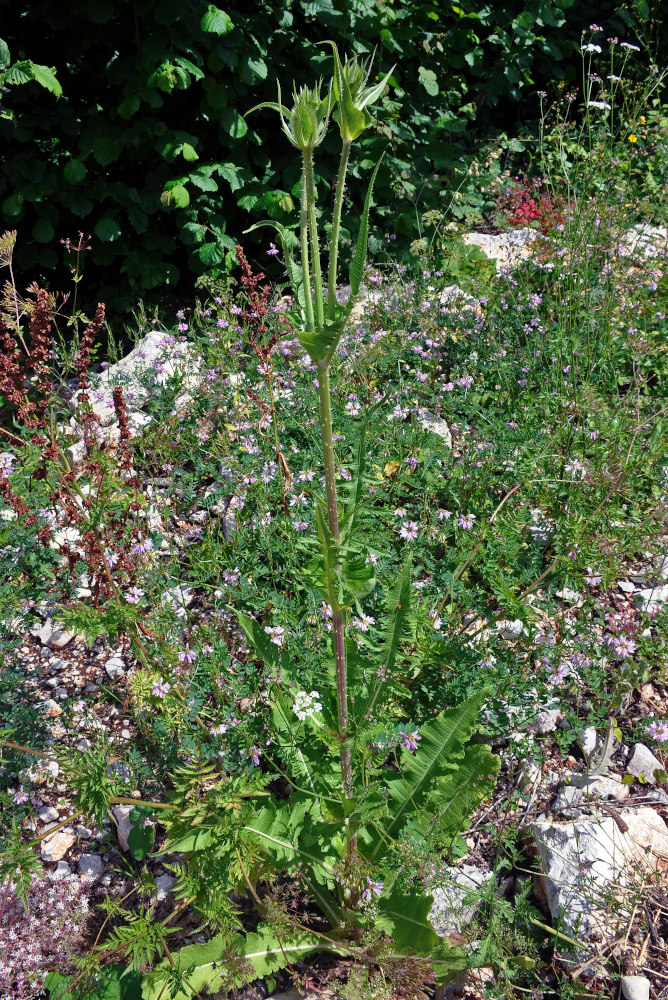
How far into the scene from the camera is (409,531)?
2754 mm

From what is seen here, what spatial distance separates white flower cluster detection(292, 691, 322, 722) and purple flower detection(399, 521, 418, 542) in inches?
31.5

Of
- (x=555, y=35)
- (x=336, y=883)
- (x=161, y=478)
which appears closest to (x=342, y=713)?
(x=336, y=883)

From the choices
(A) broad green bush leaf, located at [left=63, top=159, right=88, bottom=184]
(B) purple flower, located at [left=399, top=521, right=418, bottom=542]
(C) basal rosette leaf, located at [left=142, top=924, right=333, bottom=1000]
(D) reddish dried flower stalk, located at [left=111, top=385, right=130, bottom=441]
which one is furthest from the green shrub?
(C) basal rosette leaf, located at [left=142, top=924, right=333, bottom=1000]

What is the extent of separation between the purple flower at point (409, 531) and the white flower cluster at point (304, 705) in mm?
801

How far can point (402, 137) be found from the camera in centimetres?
505

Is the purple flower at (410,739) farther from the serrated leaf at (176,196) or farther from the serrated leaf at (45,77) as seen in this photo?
the serrated leaf at (45,77)

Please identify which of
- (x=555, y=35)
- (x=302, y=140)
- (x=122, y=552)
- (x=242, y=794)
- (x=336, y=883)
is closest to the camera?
(x=302, y=140)

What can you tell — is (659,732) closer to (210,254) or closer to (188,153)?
(210,254)

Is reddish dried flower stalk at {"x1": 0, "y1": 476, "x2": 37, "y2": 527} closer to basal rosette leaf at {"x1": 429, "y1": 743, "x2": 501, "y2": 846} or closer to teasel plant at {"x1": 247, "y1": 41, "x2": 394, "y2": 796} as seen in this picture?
teasel plant at {"x1": 247, "y1": 41, "x2": 394, "y2": 796}

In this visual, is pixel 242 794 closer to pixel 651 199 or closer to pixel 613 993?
pixel 613 993

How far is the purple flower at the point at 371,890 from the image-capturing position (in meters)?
1.89

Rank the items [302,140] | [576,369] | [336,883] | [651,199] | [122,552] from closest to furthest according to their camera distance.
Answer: [302,140]
[336,883]
[122,552]
[576,369]
[651,199]

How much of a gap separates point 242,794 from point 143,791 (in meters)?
0.57

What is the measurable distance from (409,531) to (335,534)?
1.14 metres
